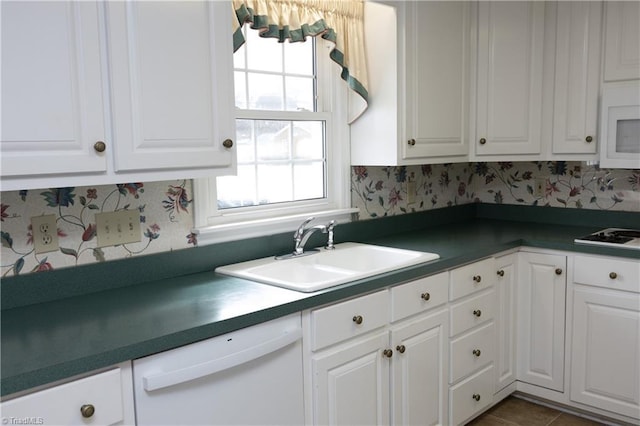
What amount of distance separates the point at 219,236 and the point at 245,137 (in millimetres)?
455

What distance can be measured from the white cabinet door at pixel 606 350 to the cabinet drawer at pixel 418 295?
0.78 m

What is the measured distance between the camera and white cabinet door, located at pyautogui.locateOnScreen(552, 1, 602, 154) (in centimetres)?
283

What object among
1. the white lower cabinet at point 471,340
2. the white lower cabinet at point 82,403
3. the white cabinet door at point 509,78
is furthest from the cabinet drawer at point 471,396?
the white lower cabinet at point 82,403

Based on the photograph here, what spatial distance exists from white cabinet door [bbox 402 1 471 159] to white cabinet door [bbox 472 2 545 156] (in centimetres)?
9

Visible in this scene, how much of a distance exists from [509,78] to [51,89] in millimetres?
2343

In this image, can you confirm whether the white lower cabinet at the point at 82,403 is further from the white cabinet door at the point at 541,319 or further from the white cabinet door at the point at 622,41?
the white cabinet door at the point at 622,41

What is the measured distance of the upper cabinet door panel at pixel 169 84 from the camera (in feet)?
5.37

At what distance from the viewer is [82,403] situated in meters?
1.35

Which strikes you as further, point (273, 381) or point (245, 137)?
point (245, 137)

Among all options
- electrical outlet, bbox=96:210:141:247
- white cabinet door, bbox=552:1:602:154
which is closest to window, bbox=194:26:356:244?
electrical outlet, bbox=96:210:141:247

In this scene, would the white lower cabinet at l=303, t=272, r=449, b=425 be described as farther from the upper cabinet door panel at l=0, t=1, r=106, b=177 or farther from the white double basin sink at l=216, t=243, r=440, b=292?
the upper cabinet door panel at l=0, t=1, r=106, b=177

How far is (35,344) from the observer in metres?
1.43

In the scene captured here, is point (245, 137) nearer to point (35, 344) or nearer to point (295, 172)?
point (295, 172)

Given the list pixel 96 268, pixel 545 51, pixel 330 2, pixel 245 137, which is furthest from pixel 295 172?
pixel 545 51
